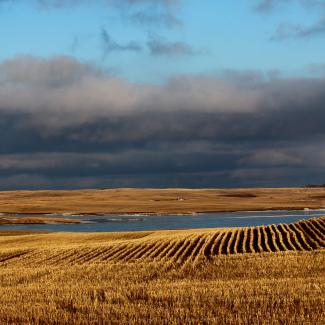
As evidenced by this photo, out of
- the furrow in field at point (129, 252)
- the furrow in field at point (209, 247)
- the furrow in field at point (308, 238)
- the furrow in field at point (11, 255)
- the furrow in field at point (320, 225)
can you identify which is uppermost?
the furrow in field at point (320, 225)

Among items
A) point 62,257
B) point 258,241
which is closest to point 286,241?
point 258,241

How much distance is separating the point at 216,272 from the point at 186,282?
3.21 m

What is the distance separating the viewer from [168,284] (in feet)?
69.7

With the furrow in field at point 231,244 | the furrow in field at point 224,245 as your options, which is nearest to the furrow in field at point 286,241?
the furrow in field at point 231,244

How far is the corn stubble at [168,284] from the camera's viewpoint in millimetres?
15414

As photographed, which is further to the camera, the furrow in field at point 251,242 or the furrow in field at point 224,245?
the furrow in field at point 251,242

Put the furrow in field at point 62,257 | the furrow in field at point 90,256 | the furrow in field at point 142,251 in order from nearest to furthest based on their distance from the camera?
1. the furrow in field at point 90,256
2. the furrow in field at point 62,257
3. the furrow in field at point 142,251

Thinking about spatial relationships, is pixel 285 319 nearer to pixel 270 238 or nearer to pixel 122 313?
pixel 122 313

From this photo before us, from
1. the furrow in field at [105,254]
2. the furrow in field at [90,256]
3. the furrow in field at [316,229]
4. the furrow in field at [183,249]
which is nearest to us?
the furrow in field at [183,249]

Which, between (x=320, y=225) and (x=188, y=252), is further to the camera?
(x=320, y=225)

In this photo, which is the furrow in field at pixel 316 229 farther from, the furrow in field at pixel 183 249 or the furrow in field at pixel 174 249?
the furrow in field at pixel 174 249

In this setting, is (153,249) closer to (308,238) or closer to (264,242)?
(264,242)

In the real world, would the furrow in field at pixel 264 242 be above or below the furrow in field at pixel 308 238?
below

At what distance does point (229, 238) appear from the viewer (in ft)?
142
